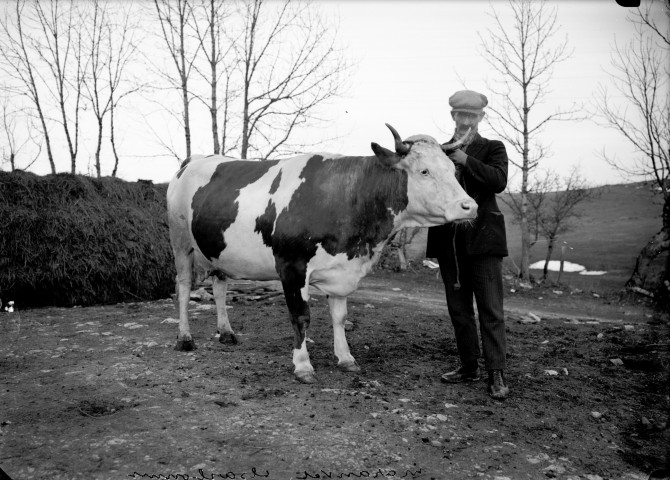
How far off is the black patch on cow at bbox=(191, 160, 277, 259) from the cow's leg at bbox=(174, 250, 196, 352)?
47cm

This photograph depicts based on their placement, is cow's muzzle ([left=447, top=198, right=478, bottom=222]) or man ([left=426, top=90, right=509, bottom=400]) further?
man ([left=426, top=90, right=509, bottom=400])

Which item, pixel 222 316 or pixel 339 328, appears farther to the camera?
pixel 222 316

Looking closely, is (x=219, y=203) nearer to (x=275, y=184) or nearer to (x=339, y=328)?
(x=275, y=184)

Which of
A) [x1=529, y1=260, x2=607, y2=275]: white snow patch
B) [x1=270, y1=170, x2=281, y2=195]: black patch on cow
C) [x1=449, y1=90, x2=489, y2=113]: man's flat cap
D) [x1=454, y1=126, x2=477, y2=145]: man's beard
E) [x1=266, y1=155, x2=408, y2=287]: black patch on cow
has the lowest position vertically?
[x1=529, y1=260, x2=607, y2=275]: white snow patch

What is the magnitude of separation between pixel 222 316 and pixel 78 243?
12.6ft

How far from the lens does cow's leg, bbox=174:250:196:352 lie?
18.6 feet

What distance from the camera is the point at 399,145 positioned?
15.3 feet

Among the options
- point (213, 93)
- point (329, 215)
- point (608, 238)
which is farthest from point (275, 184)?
point (608, 238)

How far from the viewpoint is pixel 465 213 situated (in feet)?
14.3

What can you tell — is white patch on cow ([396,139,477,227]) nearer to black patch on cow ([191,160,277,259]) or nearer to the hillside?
black patch on cow ([191,160,277,259])

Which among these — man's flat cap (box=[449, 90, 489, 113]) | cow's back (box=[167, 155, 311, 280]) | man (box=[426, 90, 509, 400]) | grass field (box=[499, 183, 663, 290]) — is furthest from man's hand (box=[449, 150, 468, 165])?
grass field (box=[499, 183, 663, 290])

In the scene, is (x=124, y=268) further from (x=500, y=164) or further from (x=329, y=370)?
(x=500, y=164)

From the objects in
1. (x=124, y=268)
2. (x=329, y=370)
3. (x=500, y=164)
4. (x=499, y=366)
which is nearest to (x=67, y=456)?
(x=329, y=370)

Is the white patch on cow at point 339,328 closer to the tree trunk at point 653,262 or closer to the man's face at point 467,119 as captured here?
the man's face at point 467,119
